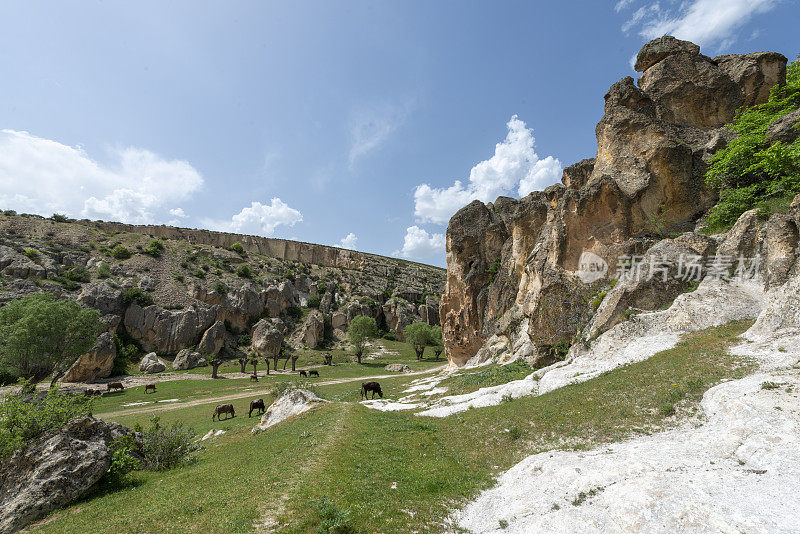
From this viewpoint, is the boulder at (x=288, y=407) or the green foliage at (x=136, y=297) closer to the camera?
the boulder at (x=288, y=407)

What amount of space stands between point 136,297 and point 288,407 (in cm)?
7490

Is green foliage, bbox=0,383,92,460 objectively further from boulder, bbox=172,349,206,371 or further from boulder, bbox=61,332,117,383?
boulder, bbox=172,349,206,371

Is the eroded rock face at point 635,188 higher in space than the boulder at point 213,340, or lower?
higher

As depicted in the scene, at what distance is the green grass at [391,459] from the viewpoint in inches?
345

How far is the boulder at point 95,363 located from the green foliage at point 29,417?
171 feet

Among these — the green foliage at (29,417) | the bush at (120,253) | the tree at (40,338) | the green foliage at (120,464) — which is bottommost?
the green foliage at (120,464)

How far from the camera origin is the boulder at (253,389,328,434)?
22.2m

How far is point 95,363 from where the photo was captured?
171 feet

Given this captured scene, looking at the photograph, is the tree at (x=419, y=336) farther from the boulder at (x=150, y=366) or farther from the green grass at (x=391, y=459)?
the green grass at (x=391, y=459)

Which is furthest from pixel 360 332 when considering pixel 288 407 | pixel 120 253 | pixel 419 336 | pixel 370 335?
pixel 120 253

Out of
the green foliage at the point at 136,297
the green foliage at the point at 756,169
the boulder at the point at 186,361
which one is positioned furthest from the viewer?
the green foliage at the point at 136,297

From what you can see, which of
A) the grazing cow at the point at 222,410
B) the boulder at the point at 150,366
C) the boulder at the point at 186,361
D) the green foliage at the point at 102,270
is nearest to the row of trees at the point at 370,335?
the boulder at the point at 186,361

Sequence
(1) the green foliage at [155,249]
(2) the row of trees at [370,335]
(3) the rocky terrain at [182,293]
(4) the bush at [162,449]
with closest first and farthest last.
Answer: (4) the bush at [162,449], (3) the rocky terrain at [182,293], (2) the row of trees at [370,335], (1) the green foliage at [155,249]

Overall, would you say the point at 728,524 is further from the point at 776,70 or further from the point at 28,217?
the point at 28,217
